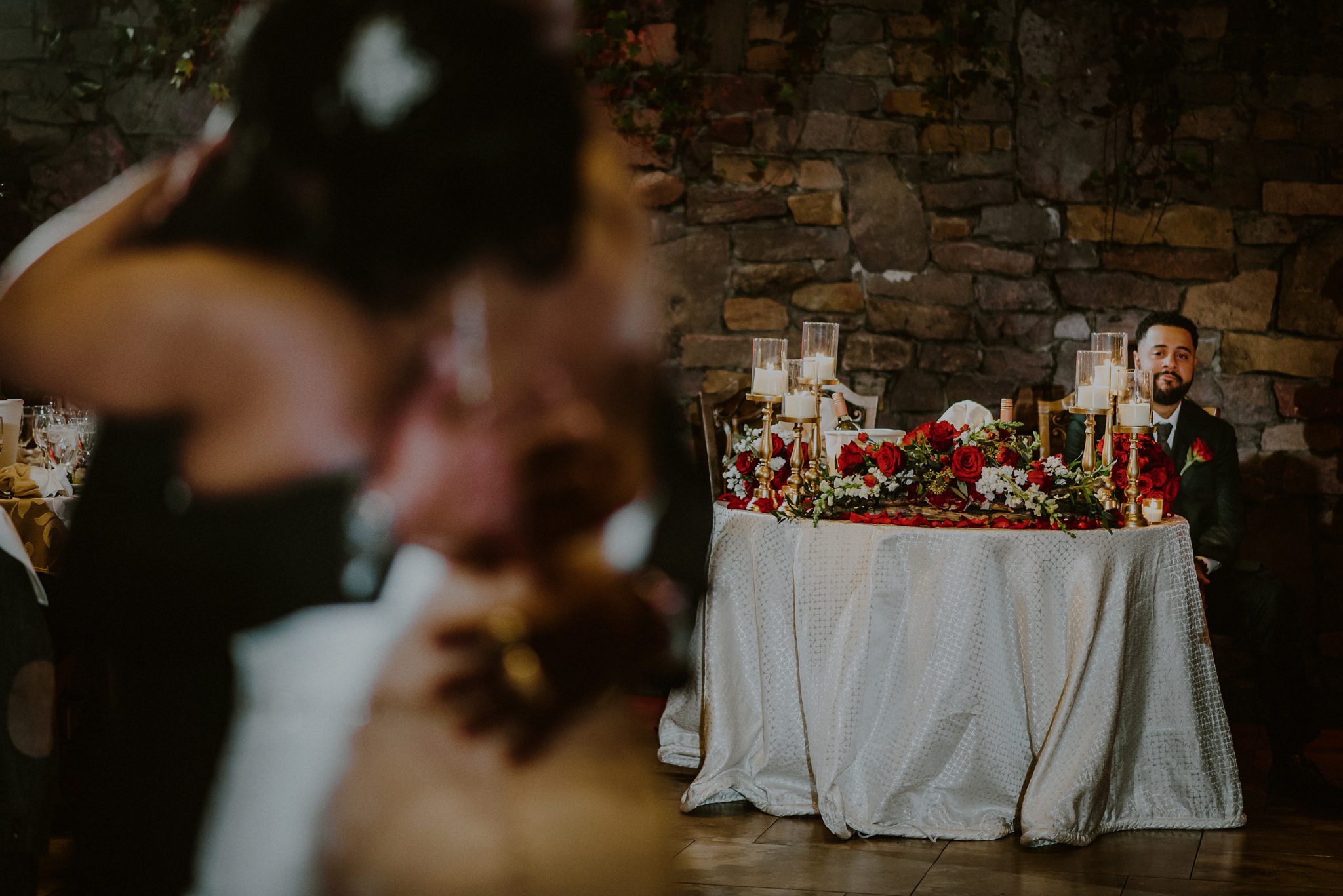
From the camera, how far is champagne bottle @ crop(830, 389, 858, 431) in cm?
338

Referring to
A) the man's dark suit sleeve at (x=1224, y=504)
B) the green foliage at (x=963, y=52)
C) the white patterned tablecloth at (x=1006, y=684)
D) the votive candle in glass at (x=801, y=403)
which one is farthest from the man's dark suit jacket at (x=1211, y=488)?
the green foliage at (x=963, y=52)

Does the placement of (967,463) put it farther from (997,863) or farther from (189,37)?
(189,37)

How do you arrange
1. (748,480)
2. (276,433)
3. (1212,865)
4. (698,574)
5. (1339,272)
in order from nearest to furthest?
(276,433), (698,574), (1212,865), (748,480), (1339,272)

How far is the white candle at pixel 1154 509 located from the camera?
2973 millimetres

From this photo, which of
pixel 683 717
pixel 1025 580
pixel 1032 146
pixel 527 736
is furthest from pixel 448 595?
pixel 1032 146

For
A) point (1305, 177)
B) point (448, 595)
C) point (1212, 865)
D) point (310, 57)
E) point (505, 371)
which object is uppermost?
point (1305, 177)

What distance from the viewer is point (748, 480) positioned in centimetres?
313

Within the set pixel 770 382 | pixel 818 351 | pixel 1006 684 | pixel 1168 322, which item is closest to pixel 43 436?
pixel 770 382

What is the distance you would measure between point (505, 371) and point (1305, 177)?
4.72 meters

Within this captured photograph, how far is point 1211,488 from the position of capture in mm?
3656

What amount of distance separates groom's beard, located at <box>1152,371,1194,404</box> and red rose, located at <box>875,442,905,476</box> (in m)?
1.42

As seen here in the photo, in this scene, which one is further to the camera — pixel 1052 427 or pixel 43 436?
pixel 1052 427

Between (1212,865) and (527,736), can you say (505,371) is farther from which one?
(1212,865)

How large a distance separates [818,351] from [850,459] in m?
A: 0.31
